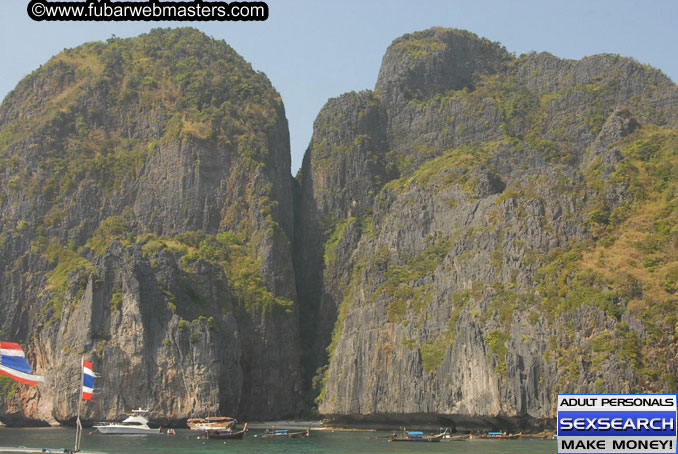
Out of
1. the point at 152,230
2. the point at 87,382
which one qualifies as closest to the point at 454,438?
Result: the point at 87,382

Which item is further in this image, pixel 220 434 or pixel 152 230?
pixel 152 230

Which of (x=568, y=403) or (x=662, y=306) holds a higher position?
(x=662, y=306)

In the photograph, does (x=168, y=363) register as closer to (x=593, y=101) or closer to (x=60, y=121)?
(x=60, y=121)

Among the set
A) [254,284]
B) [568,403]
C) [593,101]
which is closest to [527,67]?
[593,101]

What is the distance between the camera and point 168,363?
4200 inches

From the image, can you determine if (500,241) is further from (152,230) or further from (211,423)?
(152,230)

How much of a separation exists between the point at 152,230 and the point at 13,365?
329 feet

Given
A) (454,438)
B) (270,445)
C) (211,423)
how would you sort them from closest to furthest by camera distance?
(270,445), (454,438), (211,423)

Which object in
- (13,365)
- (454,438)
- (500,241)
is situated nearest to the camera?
(13,365)

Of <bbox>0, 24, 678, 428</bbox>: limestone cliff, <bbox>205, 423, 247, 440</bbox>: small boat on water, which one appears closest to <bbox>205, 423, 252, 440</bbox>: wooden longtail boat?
<bbox>205, 423, 247, 440</bbox>: small boat on water

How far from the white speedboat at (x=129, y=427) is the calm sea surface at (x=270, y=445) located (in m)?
1.98

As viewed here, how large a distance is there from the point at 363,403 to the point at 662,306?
4081 cm

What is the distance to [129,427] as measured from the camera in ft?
310

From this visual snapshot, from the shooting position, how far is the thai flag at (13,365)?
38156 mm
